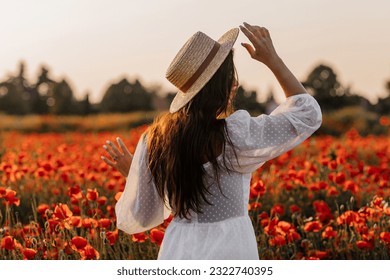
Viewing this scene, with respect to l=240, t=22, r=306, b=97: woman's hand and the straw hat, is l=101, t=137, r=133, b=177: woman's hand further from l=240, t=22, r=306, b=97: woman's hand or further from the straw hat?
l=240, t=22, r=306, b=97: woman's hand

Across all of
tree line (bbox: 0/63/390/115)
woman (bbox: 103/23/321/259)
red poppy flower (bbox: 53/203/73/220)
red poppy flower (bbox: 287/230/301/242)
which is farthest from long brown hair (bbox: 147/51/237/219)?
tree line (bbox: 0/63/390/115)

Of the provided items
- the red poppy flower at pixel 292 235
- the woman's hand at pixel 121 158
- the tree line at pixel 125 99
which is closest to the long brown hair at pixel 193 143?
the woman's hand at pixel 121 158

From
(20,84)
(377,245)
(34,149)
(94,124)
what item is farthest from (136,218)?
(20,84)

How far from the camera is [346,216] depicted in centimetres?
395

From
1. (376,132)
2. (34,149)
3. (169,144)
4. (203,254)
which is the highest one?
(169,144)

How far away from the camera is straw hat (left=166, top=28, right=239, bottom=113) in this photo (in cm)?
255

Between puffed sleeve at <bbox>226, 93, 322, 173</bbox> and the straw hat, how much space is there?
193 mm

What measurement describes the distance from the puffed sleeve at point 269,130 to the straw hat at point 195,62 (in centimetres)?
19

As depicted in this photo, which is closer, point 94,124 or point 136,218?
point 136,218

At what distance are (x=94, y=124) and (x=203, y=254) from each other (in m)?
18.2

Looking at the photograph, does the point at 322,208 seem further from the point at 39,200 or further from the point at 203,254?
the point at 39,200

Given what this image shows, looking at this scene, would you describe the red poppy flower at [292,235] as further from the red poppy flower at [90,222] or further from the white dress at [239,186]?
the white dress at [239,186]

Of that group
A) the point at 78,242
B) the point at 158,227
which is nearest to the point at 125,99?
the point at 158,227

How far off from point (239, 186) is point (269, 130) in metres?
0.24
